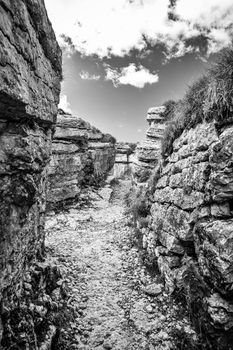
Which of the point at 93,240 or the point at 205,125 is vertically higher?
the point at 205,125

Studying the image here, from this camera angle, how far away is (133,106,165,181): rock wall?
1644 cm

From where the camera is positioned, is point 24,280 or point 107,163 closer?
point 24,280

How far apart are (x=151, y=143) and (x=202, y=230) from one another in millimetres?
11364

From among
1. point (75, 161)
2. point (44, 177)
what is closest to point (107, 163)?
point (75, 161)

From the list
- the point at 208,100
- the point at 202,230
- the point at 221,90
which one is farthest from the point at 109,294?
the point at 221,90

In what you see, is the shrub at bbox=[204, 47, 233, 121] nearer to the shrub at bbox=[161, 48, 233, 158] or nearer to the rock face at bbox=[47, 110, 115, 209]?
the shrub at bbox=[161, 48, 233, 158]

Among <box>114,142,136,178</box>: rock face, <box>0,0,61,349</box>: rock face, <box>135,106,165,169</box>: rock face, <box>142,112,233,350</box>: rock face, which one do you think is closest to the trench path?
<box>142,112,233,350</box>: rock face

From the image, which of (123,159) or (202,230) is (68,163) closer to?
(202,230)

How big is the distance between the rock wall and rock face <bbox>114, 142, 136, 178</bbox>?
1346 cm

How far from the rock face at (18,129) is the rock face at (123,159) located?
24.6 metres

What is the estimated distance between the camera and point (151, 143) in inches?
661

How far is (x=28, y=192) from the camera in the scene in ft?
16.2

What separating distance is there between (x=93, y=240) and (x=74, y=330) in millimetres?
5713

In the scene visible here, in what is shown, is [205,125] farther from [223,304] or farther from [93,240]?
[93,240]
